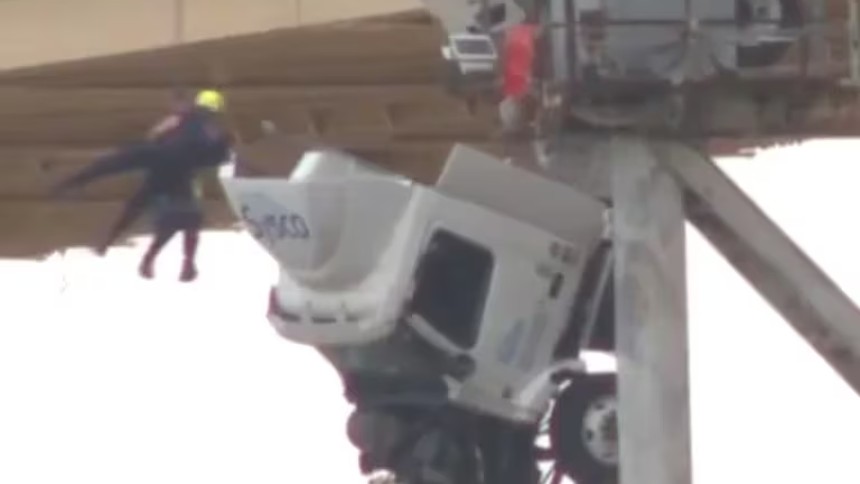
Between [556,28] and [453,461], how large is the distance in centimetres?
157

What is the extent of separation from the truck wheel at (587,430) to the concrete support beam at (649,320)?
17 cm

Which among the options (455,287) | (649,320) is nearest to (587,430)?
(649,320)

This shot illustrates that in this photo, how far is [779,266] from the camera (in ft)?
37.3

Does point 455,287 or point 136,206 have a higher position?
point 136,206

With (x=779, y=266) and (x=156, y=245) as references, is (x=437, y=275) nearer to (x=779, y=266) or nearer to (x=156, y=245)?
(x=156, y=245)

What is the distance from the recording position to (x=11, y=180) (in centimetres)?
1631

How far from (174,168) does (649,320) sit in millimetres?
1787

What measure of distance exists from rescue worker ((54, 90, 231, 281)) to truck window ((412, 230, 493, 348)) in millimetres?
818

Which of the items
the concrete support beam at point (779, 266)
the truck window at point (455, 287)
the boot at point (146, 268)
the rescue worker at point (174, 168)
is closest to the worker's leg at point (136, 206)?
the rescue worker at point (174, 168)

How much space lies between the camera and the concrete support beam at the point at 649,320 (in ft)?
35.6

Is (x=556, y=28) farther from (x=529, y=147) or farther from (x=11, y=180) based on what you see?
(x=11, y=180)

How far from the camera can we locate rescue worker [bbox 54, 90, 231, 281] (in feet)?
34.0

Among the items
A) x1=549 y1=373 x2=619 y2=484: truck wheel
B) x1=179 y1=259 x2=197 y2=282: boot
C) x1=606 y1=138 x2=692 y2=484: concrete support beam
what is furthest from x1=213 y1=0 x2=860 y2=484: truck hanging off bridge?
x1=179 y1=259 x2=197 y2=282: boot

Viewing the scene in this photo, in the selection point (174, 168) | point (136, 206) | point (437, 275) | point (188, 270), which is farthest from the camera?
point (437, 275)
